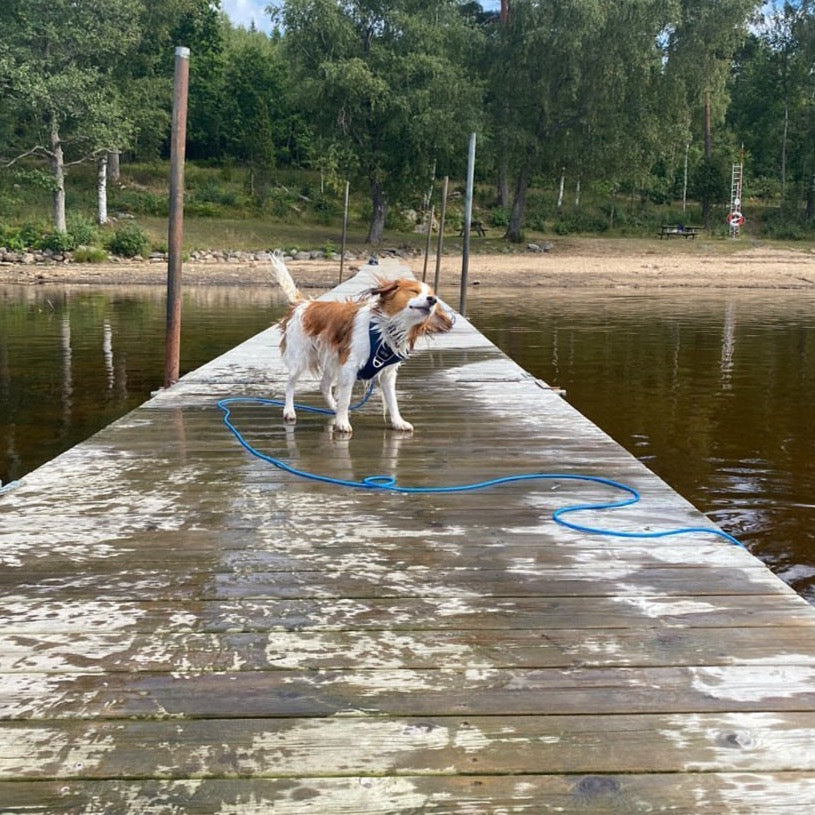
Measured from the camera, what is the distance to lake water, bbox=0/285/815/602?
24.0 ft

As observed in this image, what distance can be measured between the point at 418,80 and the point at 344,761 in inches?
1467

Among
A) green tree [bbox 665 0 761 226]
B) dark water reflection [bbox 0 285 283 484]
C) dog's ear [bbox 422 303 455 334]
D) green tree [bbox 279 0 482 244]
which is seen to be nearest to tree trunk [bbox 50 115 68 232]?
dark water reflection [bbox 0 285 283 484]

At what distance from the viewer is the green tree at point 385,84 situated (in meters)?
35.4

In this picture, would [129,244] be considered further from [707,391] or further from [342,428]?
[342,428]

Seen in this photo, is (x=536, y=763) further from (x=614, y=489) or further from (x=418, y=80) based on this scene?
(x=418, y=80)

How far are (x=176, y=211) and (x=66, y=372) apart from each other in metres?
4.79

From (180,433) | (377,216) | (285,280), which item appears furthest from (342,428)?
(377,216)

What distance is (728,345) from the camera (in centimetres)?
1571

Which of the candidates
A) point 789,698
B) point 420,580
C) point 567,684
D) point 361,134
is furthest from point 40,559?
point 361,134

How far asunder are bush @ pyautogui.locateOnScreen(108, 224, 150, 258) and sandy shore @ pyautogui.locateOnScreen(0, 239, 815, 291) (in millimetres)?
1180

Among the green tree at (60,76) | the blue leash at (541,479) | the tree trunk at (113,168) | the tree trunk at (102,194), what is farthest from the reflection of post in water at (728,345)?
the tree trunk at (113,168)

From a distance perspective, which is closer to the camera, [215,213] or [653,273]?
[653,273]

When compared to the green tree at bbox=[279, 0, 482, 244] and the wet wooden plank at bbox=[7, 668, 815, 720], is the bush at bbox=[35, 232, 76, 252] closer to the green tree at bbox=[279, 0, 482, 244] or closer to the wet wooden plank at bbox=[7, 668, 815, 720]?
the green tree at bbox=[279, 0, 482, 244]

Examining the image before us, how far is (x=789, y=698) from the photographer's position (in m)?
2.36
